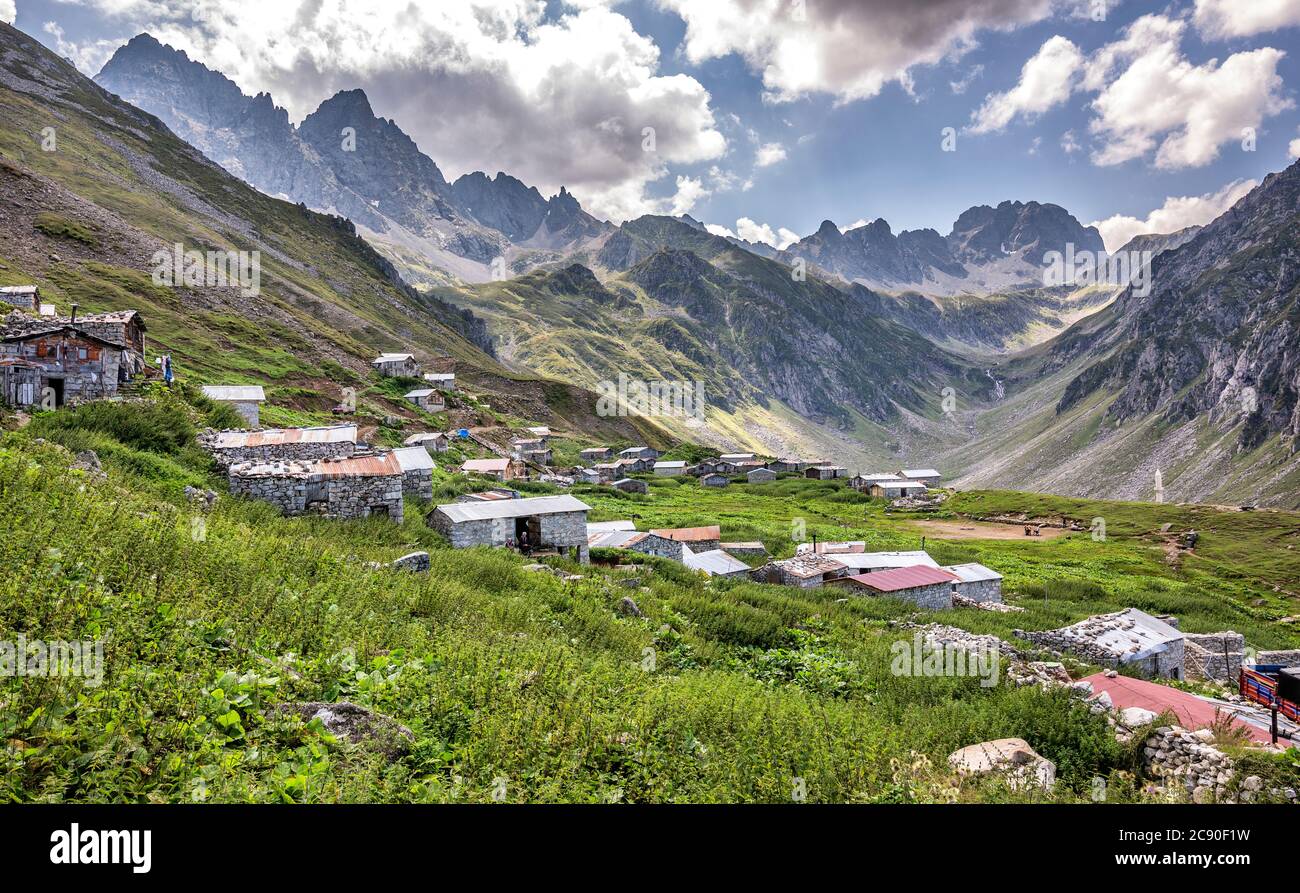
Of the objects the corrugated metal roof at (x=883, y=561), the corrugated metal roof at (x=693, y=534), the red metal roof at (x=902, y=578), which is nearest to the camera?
the red metal roof at (x=902, y=578)

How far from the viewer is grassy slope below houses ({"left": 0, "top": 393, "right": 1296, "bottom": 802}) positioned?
5164 millimetres

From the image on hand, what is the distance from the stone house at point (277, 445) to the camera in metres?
20.6

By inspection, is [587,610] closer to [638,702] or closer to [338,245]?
[638,702]

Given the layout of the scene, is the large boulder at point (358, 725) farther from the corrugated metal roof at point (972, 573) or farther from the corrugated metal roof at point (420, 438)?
the corrugated metal roof at point (420, 438)

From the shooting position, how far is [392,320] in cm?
11381

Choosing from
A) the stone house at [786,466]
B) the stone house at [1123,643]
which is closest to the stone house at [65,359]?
the stone house at [1123,643]

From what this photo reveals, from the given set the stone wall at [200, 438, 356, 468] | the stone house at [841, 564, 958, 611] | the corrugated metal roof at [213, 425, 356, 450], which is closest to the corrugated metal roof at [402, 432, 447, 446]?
the corrugated metal roof at [213, 425, 356, 450]

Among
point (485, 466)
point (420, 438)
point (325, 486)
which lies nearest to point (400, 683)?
point (325, 486)

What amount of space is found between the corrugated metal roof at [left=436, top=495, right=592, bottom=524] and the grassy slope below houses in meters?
5.13

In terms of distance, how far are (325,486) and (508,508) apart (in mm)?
7768

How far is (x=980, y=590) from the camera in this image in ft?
112

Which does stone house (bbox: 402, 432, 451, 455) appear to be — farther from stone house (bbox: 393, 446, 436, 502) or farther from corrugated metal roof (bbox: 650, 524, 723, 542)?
stone house (bbox: 393, 446, 436, 502)

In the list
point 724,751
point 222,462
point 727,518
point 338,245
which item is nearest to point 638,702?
point 724,751

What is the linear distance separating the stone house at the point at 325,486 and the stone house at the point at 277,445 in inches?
56.6
